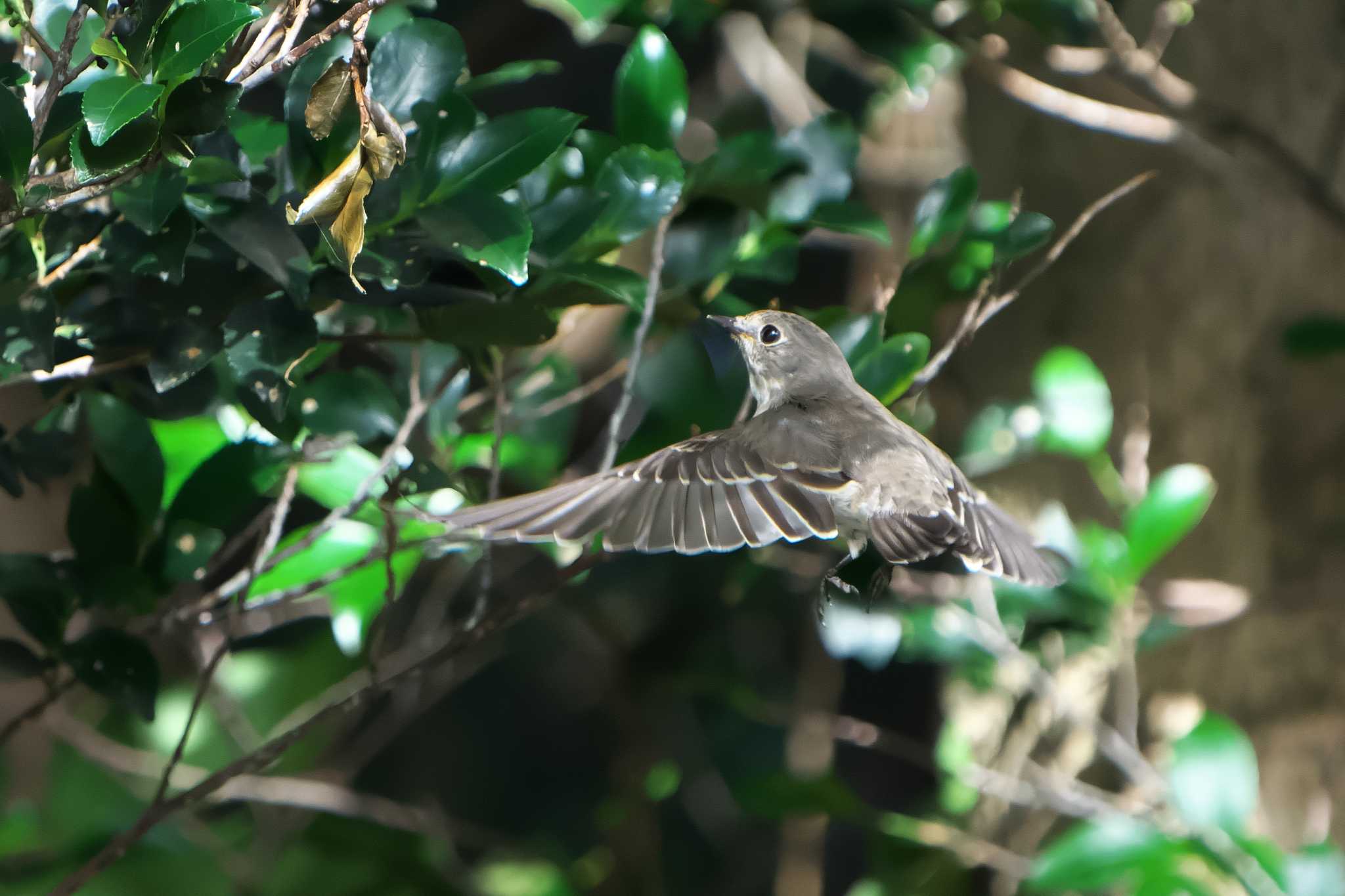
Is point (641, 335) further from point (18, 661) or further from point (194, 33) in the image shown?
point (18, 661)

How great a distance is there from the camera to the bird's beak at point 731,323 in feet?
5.08

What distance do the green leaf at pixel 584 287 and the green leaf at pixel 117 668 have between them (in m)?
0.53

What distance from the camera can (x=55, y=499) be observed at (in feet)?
7.64

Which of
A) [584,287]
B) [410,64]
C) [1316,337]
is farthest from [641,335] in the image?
[1316,337]

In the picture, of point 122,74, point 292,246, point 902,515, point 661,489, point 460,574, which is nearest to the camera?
point 122,74

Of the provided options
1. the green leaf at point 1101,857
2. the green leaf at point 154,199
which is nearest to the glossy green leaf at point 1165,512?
the green leaf at point 1101,857

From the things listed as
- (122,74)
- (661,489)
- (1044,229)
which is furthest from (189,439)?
(1044,229)

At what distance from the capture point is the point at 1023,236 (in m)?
1.40

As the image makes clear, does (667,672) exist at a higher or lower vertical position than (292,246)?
lower

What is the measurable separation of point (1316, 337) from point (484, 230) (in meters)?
1.71

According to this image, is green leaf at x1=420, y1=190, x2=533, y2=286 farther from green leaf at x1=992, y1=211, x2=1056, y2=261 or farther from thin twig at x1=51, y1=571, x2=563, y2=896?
green leaf at x1=992, y1=211, x2=1056, y2=261

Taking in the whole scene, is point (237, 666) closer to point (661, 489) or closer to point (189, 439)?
point (189, 439)

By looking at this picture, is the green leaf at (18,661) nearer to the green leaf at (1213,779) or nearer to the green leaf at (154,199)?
the green leaf at (154,199)

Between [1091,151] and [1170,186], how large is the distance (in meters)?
0.19
